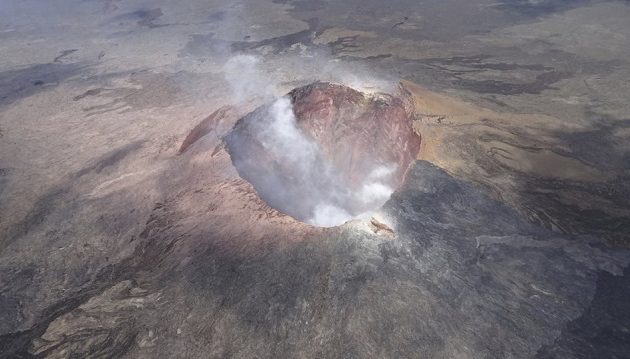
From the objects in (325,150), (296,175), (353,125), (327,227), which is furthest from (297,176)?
(327,227)

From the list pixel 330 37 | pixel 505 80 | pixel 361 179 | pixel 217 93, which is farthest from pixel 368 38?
pixel 361 179

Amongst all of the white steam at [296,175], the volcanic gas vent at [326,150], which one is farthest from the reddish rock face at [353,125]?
the white steam at [296,175]

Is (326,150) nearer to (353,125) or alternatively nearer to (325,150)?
(325,150)

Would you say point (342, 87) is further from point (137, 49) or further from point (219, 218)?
point (137, 49)

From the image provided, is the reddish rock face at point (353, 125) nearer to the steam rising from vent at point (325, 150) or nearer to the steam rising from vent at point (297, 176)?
the steam rising from vent at point (325, 150)

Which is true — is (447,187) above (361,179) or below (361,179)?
above

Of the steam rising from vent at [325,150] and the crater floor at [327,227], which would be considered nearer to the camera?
the crater floor at [327,227]

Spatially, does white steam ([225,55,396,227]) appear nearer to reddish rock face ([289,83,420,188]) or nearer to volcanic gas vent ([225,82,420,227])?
volcanic gas vent ([225,82,420,227])

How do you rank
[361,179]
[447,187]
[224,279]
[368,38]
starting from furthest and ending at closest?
1. [368,38]
2. [361,179]
3. [447,187]
4. [224,279]

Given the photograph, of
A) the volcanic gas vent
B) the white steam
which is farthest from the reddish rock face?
the white steam
